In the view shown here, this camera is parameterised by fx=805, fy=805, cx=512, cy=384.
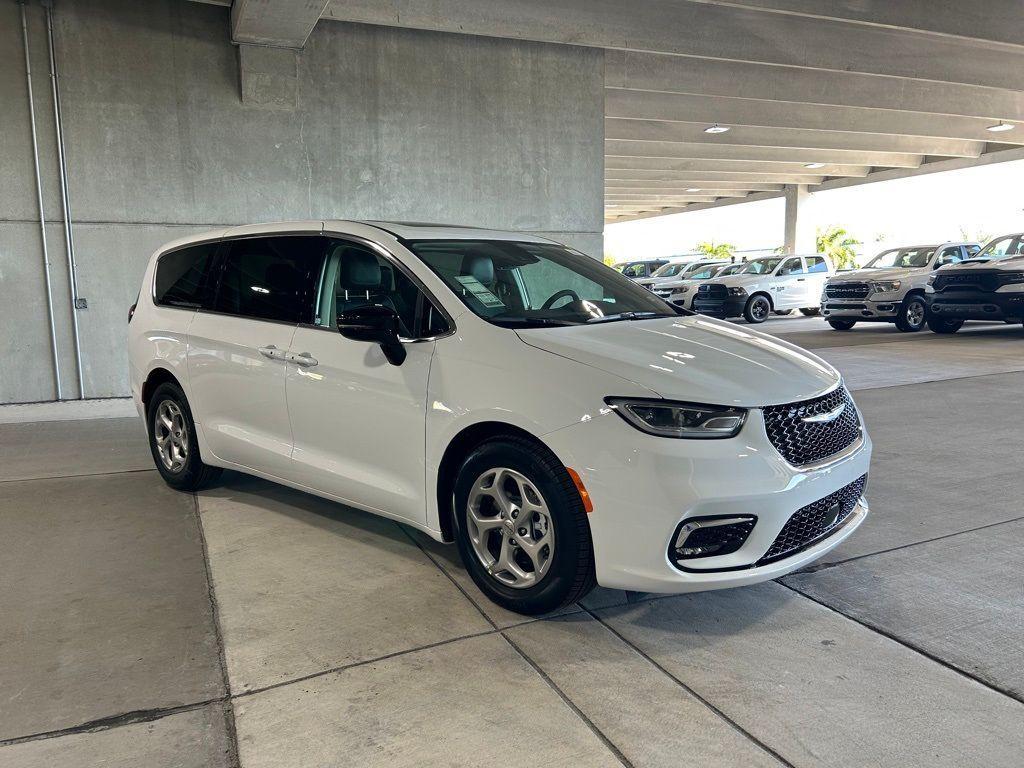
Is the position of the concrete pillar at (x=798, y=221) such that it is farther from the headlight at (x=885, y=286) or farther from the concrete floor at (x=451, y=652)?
the concrete floor at (x=451, y=652)

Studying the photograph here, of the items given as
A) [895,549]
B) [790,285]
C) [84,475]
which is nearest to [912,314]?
[790,285]

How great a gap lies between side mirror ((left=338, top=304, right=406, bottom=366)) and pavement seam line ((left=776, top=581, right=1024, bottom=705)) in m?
2.06

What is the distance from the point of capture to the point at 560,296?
158 inches

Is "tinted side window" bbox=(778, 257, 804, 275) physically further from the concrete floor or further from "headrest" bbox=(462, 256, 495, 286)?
"headrest" bbox=(462, 256, 495, 286)

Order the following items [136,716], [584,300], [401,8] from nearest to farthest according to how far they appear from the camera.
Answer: [136,716] < [584,300] < [401,8]

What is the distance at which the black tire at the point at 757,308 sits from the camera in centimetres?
2003

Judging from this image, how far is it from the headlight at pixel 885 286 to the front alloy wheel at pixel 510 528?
615 inches

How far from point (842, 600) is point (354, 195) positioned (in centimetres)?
774

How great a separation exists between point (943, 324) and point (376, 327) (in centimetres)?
1527

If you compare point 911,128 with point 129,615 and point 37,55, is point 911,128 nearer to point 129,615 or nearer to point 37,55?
point 37,55

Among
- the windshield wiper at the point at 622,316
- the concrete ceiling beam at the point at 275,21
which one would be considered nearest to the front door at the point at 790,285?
the concrete ceiling beam at the point at 275,21

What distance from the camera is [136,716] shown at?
2.67m

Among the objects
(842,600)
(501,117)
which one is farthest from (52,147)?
(842,600)

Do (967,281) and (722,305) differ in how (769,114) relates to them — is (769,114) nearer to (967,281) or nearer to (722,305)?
(722,305)
